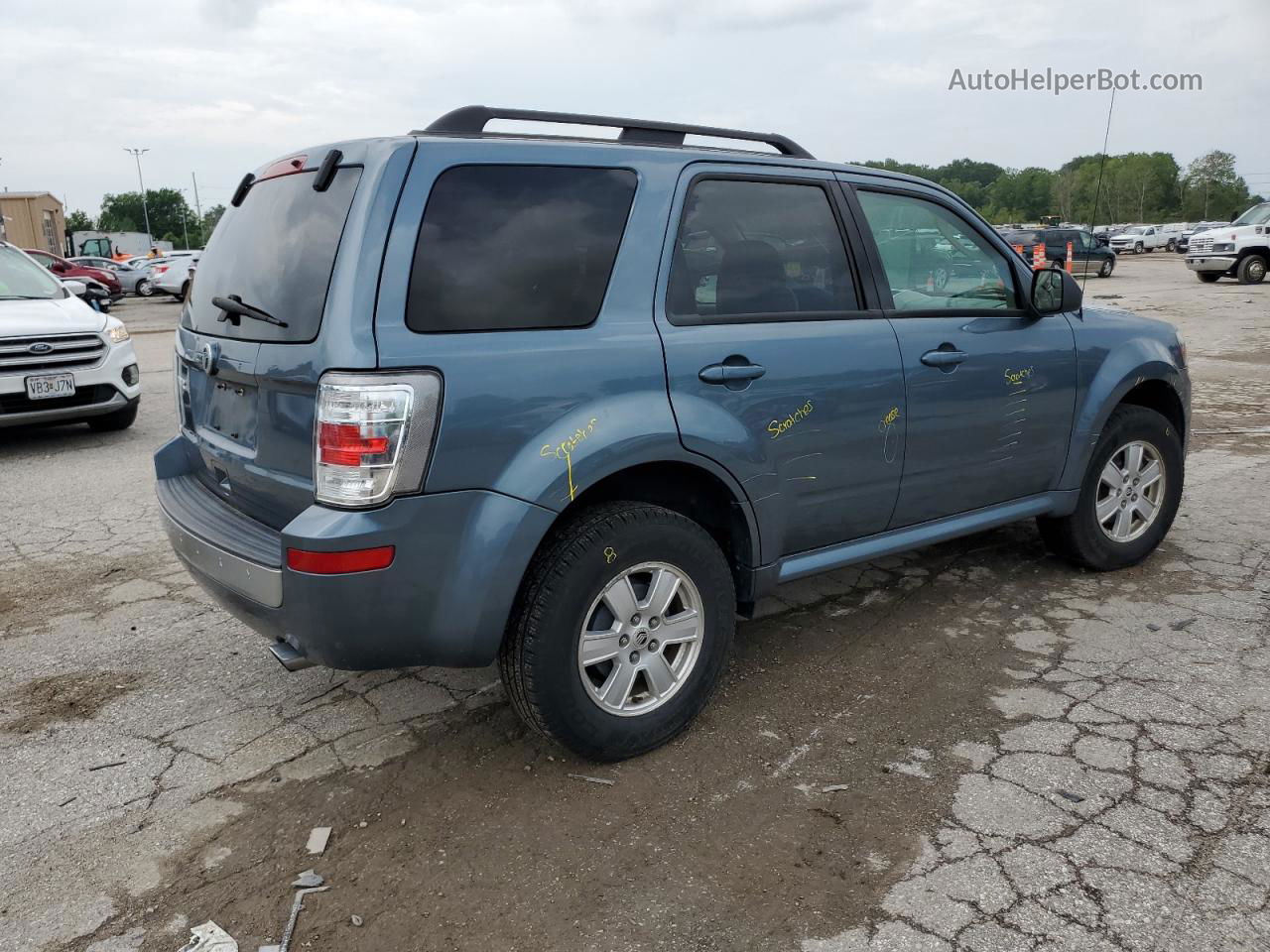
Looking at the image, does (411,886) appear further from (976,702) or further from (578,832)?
(976,702)

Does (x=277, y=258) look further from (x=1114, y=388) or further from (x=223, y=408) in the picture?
(x=1114, y=388)

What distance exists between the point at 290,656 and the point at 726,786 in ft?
4.35

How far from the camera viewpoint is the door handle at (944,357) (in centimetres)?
372

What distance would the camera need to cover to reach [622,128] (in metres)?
3.37

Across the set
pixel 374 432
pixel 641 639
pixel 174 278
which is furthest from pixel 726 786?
pixel 174 278

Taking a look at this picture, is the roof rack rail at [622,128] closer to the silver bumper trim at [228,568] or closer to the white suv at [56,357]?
the silver bumper trim at [228,568]

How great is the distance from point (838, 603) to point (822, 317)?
1476 mm

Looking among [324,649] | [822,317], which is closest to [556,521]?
[324,649]

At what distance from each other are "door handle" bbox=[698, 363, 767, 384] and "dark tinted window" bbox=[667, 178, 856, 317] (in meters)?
0.18

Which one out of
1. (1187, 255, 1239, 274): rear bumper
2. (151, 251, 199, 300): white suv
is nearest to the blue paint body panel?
(1187, 255, 1239, 274): rear bumper

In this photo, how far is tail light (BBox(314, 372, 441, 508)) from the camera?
8.35 feet

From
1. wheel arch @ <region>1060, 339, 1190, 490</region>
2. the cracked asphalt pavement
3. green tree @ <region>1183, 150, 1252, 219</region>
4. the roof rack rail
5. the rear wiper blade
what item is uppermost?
green tree @ <region>1183, 150, 1252, 219</region>

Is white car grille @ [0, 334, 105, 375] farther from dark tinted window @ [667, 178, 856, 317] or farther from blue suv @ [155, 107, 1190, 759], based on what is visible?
dark tinted window @ [667, 178, 856, 317]

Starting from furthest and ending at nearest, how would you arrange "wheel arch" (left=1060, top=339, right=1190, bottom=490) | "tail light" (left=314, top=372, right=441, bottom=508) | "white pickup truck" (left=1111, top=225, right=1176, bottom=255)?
"white pickup truck" (left=1111, top=225, right=1176, bottom=255) → "wheel arch" (left=1060, top=339, right=1190, bottom=490) → "tail light" (left=314, top=372, right=441, bottom=508)
